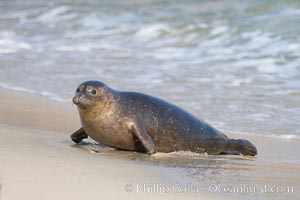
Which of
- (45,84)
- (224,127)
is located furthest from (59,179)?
(45,84)

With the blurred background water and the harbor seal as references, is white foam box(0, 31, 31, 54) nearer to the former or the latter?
the blurred background water

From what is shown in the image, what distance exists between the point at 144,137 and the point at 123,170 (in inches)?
33.9

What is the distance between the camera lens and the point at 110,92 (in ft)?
18.7

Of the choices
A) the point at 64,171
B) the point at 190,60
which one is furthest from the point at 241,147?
the point at 190,60

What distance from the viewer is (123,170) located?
4.70 meters

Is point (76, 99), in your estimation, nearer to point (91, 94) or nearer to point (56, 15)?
point (91, 94)

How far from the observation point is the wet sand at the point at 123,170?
410cm

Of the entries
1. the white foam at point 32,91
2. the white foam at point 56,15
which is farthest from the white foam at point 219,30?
the white foam at point 32,91

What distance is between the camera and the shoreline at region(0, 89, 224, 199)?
402cm

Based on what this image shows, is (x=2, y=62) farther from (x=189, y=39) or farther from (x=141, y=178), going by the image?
(x=141, y=178)

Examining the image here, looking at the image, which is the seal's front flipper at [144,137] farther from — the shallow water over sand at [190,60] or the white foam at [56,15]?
the white foam at [56,15]

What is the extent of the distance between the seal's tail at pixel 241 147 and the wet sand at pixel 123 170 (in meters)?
0.07

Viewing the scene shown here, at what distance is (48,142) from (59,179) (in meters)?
1.33

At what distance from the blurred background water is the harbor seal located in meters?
0.72
